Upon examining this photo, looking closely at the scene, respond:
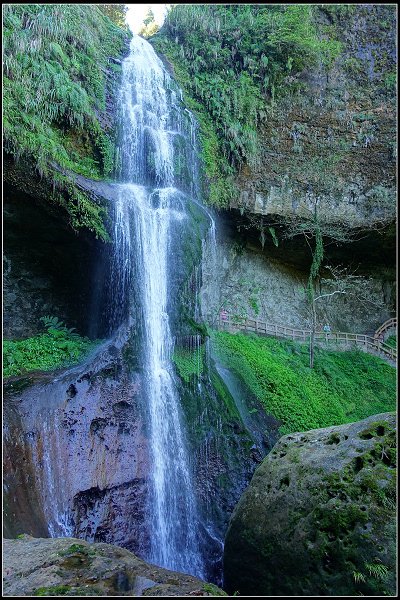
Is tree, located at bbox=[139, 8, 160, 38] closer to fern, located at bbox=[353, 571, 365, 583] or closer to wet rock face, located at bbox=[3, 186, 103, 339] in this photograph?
wet rock face, located at bbox=[3, 186, 103, 339]

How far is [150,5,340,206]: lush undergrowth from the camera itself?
16.5 meters

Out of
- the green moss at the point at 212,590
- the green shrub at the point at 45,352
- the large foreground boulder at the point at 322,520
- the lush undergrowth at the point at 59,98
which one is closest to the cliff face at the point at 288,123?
the lush undergrowth at the point at 59,98

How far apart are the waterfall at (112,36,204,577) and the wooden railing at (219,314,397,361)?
5447 millimetres

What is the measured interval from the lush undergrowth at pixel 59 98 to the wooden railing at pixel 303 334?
739 centimetres

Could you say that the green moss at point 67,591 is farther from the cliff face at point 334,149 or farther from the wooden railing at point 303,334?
the cliff face at point 334,149

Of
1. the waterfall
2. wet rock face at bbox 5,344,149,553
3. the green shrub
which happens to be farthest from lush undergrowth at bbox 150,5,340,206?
wet rock face at bbox 5,344,149,553

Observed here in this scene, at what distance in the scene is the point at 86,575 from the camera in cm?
436

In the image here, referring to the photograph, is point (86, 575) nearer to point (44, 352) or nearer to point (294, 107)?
point (44, 352)

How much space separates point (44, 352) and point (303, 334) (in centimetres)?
1176

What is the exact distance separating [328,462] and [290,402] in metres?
7.44

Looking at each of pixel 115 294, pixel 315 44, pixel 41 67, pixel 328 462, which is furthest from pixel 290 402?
pixel 315 44

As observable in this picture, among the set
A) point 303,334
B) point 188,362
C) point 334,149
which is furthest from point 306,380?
point 334,149

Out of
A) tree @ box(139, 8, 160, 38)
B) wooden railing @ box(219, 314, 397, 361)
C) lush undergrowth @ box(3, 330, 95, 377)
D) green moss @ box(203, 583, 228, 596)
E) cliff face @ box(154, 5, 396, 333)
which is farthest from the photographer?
tree @ box(139, 8, 160, 38)

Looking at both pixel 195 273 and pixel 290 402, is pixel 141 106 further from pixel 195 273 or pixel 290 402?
pixel 290 402
